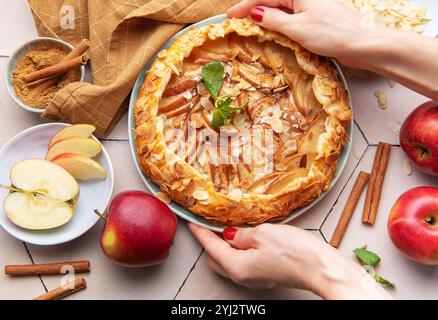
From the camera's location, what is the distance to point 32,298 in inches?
50.1

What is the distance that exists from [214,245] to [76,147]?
365 millimetres

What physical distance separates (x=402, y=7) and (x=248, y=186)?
535 mm

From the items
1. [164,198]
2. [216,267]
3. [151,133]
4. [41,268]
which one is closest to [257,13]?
[151,133]

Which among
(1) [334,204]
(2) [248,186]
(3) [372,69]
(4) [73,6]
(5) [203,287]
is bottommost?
(5) [203,287]

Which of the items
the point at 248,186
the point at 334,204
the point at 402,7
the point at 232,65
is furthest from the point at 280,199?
the point at 402,7

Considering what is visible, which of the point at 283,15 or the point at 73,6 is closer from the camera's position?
the point at 283,15

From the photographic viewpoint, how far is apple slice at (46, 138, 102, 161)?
1.24m

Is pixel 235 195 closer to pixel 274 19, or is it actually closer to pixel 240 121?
pixel 240 121

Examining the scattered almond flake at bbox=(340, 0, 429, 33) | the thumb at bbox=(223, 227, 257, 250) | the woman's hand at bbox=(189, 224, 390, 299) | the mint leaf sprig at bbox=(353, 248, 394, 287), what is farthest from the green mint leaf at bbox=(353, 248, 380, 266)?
the scattered almond flake at bbox=(340, 0, 429, 33)

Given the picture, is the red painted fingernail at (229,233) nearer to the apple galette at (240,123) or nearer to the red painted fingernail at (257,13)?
the apple galette at (240,123)

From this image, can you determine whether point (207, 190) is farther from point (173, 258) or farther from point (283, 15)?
point (283, 15)

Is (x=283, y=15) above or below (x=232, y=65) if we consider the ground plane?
above

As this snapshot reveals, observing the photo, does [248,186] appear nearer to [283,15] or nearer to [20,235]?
[283,15]

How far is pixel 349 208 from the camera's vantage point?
132 cm
